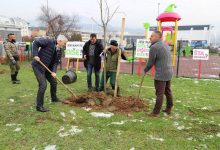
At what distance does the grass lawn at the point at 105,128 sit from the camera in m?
4.28

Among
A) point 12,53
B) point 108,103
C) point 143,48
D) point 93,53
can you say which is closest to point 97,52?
point 93,53

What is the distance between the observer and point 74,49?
12070mm

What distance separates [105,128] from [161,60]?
5.68ft

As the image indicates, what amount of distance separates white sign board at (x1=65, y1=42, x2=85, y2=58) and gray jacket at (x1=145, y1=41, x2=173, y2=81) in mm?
6884

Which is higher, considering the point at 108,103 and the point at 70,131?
the point at 108,103

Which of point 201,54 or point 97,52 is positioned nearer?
point 97,52

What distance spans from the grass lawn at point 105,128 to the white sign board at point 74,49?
5.13 meters

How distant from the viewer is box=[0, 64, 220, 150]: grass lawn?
4281 millimetres

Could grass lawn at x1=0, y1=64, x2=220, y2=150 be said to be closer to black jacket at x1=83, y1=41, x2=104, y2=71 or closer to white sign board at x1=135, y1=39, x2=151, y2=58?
black jacket at x1=83, y1=41, x2=104, y2=71

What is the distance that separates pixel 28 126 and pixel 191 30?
74.1 meters

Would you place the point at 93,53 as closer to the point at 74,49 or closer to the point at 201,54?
the point at 74,49

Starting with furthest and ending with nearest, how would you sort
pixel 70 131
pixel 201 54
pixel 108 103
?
1. pixel 201 54
2. pixel 108 103
3. pixel 70 131

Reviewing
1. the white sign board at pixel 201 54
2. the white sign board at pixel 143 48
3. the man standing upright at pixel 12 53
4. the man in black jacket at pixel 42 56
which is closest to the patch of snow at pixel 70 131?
the man in black jacket at pixel 42 56

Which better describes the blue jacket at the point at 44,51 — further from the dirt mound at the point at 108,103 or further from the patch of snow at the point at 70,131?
the patch of snow at the point at 70,131
